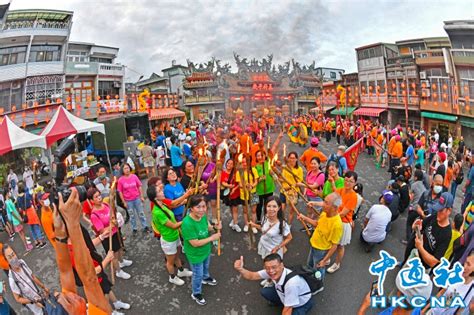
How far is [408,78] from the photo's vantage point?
68.0 ft

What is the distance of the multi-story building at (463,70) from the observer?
1425 centimetres

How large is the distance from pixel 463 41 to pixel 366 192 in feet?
39.9

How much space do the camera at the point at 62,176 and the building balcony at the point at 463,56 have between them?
59.6 feet

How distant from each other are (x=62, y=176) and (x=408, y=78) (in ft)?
73.3

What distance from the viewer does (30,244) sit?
6219mm

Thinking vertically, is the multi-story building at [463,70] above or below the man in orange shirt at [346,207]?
above

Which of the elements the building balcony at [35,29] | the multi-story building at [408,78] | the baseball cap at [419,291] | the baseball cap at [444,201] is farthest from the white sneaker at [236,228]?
the building balcony at [35,29]

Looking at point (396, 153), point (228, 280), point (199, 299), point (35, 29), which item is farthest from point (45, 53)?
point (396, 153)

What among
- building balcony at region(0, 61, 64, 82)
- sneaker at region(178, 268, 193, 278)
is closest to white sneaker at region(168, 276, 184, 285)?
sneaker at region(178, 268, 193, 278)

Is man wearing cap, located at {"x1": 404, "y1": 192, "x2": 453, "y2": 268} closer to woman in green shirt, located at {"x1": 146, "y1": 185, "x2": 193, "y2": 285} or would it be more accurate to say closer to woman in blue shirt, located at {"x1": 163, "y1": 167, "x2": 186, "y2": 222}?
woman in green shirt, located at {"x1": 146, "y1": 185, "x2": 193, "y2": 285}

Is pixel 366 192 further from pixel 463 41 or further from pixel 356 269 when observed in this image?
pixel 463 41

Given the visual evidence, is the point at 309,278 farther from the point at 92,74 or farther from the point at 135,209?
the point at 92,74

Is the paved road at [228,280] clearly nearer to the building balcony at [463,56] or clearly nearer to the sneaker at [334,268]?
the sneaker at [334,268]

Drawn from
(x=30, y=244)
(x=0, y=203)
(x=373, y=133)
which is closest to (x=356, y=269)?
(x=30, y=244)
